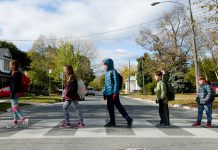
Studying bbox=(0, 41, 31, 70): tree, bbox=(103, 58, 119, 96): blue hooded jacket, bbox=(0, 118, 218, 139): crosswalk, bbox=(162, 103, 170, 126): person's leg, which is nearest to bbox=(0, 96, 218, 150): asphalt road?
bbox=(0, 118, 218, 139): crosswalk

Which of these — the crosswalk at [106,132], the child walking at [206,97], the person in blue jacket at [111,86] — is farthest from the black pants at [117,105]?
the child walking at [206,97]

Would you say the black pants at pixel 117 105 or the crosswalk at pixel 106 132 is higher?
the black pants at pixel 117 105

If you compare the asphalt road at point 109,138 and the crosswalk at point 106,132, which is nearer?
the asphalt road at point 109,138

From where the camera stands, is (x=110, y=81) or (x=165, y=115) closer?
(x=110, y=81)

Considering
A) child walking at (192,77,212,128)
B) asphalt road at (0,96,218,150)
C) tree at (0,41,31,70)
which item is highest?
tree at (0,41,31,70)

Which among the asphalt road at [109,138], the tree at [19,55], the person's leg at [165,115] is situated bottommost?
the asphalt road at [109,138]

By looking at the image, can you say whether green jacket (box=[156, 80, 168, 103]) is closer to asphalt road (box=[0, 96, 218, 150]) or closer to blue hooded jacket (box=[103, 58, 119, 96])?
asphalt road (box=[0, 96, 218, 150])

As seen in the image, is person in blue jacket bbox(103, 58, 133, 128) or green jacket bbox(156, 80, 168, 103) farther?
green jacket bbox(156, 80, 168, 103)

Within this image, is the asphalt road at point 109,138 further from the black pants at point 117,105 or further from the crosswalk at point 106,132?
the black pants at point 117,105

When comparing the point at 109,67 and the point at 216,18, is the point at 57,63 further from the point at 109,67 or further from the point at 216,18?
the point at 109,67

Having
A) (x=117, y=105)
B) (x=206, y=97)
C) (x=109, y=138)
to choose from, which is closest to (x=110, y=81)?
(x=117, y=105)

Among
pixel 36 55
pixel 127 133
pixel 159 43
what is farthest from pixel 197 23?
pixel 36 55

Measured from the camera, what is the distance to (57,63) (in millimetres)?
73188

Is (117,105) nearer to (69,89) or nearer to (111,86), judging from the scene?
(111,86)
